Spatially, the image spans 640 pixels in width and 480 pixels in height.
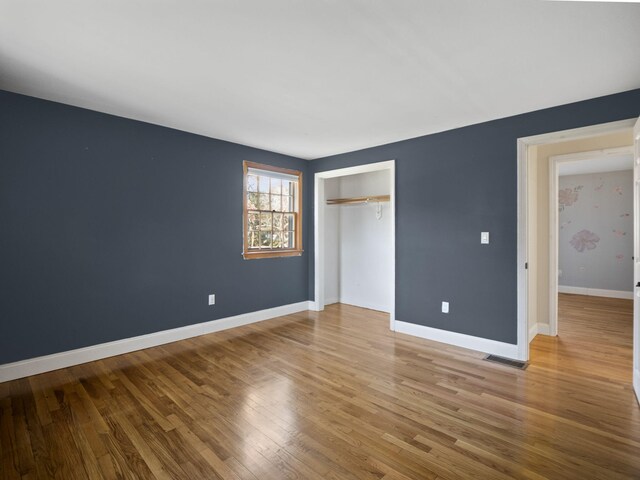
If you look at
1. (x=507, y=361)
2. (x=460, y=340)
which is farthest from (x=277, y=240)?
(x=507, y=361)

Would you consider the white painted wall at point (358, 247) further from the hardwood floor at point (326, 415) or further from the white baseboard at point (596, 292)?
the white baseboard at point (596, 292)

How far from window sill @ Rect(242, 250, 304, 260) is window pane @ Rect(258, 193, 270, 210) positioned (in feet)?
2.20

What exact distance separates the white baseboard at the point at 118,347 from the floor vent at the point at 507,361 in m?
2.98

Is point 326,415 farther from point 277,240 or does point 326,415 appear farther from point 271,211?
point 271,211

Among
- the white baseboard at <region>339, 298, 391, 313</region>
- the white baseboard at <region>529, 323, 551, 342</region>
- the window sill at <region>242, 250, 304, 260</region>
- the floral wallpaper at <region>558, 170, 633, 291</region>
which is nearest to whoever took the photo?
the white baseboard at <region>529, 323, 551, 342</region>

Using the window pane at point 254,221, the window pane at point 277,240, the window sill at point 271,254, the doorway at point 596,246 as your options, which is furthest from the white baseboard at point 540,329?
the window pane at point 254,221

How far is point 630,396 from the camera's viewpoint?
2.59m

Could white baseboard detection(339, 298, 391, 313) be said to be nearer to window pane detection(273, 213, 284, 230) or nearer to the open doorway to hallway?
window pane detection(273, 213, 284, 230)

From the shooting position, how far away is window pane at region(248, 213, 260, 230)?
4777 mm

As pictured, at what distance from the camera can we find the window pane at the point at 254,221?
188 inches

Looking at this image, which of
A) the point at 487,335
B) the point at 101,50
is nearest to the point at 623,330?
the point at 487,335

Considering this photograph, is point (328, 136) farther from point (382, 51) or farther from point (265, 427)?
point (265, 427)

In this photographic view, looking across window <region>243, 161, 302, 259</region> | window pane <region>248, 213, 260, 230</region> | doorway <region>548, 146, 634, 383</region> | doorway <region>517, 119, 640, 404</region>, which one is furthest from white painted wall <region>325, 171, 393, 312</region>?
doorway <region>548, 146, 634, 383</region>

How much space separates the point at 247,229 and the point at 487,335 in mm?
3337
